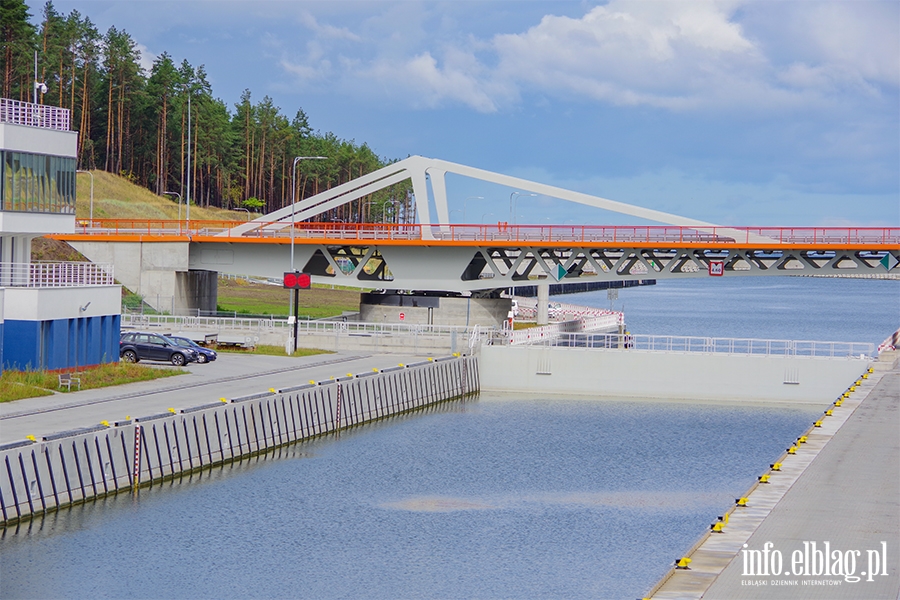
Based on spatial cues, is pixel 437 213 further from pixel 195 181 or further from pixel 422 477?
pixel 195 181

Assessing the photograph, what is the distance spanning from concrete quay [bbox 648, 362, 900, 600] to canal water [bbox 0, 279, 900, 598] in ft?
12.9

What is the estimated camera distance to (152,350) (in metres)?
54.9

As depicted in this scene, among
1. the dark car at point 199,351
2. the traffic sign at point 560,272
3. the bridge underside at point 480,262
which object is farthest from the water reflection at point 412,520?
the traffic sign at point 560,272

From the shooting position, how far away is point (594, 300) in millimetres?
191875

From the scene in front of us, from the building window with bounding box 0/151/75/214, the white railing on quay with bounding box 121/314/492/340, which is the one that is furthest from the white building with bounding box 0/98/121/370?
the white railing on quay with bounding box 121/314/492/340

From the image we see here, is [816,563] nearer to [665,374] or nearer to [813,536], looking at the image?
[813,536]

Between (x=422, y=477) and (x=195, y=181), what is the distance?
394 ft

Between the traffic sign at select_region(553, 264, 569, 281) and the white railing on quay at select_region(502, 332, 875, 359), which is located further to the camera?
the traffic sign at select_region(553, 264, 569, 281)

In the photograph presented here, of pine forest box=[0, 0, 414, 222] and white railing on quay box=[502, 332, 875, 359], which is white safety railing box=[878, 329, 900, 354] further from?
pine forest box=[0, 0, 414, 222]

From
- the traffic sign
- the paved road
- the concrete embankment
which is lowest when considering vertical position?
the concrete embankment

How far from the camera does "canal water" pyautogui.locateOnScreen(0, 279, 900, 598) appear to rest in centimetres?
2859

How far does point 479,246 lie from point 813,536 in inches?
1888

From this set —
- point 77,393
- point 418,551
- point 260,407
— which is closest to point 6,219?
point 77,393

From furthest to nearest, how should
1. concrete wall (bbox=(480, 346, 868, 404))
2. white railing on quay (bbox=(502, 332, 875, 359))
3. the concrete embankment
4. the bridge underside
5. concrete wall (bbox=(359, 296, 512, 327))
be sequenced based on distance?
concrete wall (bbox=(359, 296, 512, 327)), the bridge underside, white railing on quay (bbox=(502, 332, 875, 359)), concrete wall (bbox=(480, 346, 868, 404)), the concrete embankment
